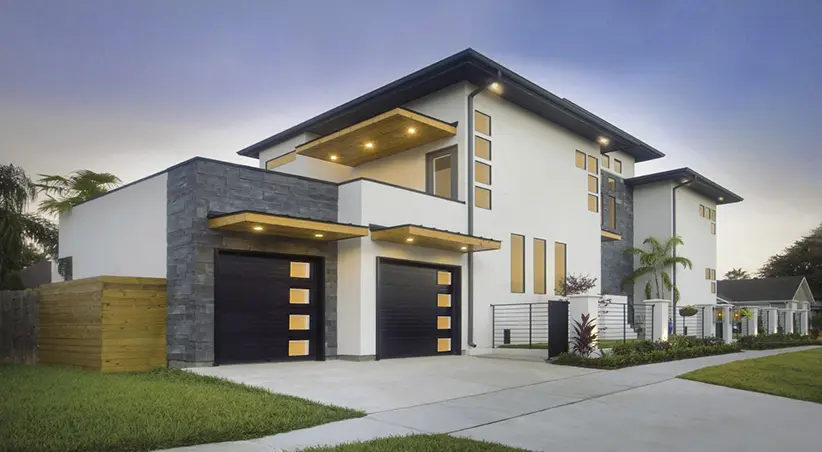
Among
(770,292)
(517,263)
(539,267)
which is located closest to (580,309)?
(517,263)

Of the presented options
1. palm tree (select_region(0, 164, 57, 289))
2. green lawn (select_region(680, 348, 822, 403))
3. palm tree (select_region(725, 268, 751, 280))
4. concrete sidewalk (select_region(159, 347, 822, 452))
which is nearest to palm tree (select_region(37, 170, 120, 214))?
palm tree (select_region(0, 164, 57, 289))

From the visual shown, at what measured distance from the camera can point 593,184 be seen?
21812 millimetres

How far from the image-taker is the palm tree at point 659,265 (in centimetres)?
→ 2559

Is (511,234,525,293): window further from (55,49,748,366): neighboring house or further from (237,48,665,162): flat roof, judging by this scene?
(237,48,665,162): flat roof

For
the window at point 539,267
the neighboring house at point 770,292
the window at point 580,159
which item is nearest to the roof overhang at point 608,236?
the window at point 580,159

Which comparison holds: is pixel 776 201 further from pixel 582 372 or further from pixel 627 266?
pixel 582 372

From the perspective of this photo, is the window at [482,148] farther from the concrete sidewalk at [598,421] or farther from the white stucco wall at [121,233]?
the white stucco wall at [121,233]

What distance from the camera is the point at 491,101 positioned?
17078mm

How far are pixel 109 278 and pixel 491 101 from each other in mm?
10562

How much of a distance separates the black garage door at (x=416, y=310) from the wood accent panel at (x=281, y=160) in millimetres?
7396

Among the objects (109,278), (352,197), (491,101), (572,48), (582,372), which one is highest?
(572,48)

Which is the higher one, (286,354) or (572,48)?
(572,48)

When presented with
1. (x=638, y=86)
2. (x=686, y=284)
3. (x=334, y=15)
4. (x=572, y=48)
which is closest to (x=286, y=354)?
(x=334, y=15)

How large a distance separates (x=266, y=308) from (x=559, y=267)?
403 inches
